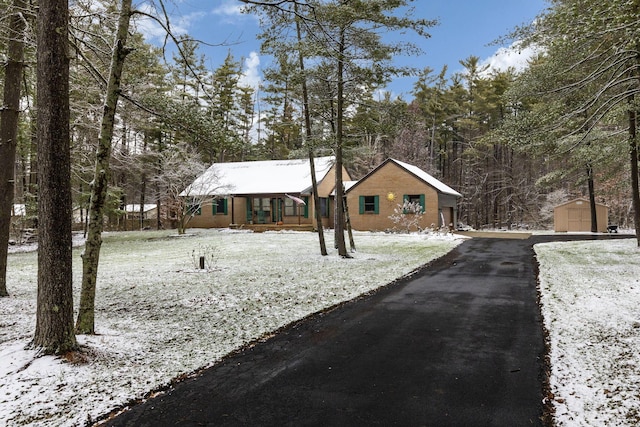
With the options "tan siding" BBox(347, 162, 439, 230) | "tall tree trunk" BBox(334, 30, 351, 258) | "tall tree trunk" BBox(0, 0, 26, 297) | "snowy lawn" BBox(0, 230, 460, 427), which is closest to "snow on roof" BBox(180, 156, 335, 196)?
"tan siding" BBox(347, 162, 439, 230)

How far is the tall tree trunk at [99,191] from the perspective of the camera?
445cm

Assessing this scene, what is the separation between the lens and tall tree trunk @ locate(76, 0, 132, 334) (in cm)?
445

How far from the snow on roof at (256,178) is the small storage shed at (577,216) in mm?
15332

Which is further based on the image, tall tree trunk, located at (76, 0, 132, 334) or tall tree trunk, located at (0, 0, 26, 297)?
tall tree trunk, located at (0, 0, 26, 297)

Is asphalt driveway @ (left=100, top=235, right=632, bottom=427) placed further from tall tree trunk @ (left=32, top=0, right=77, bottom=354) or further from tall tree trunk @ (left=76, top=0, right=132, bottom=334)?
tall tree trunk @ (left=76, top=0, right=132, bottom=334)

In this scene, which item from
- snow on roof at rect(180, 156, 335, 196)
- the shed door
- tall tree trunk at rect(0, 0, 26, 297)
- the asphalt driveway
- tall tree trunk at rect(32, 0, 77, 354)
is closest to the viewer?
the asphalt driveway

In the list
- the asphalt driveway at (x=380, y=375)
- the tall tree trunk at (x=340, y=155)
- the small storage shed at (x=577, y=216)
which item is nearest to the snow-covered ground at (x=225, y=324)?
the asphalt driveway at (x=380, y=375)

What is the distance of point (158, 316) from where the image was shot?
5.80 metres

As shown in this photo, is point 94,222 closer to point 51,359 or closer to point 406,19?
point 51,359

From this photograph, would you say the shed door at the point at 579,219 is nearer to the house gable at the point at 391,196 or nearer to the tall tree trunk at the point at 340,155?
the house gable at the point at 391,196

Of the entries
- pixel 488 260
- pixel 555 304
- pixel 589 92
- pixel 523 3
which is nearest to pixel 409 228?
pixel 488 260

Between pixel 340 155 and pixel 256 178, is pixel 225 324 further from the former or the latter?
pixel 256 178

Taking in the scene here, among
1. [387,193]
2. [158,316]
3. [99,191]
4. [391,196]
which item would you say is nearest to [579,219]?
[391,196]

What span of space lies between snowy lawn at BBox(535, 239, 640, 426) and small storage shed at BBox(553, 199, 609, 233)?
16.4m
